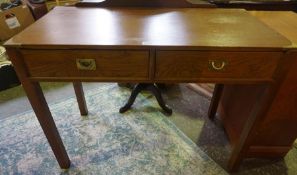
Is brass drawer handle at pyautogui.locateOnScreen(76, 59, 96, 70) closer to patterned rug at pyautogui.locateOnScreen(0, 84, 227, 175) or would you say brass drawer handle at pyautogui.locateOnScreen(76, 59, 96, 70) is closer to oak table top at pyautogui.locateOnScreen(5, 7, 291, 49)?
oak table top at pyautogui.locateOnScreen(5, 7, 291, 49)

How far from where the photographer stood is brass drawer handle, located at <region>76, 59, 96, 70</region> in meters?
0.75

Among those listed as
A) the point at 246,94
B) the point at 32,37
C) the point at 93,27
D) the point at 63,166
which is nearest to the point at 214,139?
the point at 246,94

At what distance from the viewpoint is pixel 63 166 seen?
119cm

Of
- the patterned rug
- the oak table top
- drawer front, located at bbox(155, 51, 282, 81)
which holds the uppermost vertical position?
the oak table top

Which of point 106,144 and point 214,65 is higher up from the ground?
point 214,65

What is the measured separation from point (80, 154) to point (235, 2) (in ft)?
4.38

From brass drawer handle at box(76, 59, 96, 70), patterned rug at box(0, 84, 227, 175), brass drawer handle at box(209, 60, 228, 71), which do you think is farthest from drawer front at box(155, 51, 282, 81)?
patterned rug at box(0, 84, 227, 175)

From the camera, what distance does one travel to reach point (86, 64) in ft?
2.50

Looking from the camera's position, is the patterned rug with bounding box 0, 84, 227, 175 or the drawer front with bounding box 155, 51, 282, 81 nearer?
the drawer front with bounding box 155, 51, 282, 81

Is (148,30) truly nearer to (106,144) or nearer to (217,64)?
(217,64)

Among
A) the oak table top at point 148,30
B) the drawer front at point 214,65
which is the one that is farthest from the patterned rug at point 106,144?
the oak table top at point 148,30

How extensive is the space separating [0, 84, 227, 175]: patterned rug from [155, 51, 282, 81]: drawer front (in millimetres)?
640

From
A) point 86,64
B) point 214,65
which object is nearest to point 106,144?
point 86,64

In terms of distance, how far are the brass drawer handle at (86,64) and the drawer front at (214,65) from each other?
0.23 meters
